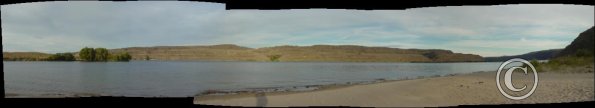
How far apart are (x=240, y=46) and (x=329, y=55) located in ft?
17.8

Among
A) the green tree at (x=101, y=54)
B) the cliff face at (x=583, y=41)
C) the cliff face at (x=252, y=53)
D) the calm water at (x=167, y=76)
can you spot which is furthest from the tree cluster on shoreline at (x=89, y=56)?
the cliff face at (x=583, y=41)

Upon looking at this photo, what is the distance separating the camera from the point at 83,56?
19.1ft

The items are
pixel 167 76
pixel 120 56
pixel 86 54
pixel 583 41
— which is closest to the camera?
pixel 120 56

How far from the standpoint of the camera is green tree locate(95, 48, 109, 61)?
5346mm

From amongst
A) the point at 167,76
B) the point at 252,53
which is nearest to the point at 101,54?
the point at 252,53

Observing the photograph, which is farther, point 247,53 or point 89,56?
point 247,53

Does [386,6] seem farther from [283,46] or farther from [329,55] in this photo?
[329,55]

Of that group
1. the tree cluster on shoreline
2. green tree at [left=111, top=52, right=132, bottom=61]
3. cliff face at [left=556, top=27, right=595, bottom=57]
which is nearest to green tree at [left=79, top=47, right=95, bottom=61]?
the tree cluster on shoreline

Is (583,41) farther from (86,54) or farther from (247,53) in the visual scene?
(86,54)

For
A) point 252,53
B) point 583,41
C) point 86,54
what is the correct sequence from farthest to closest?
point 252,53
point 583,41
point 86,54

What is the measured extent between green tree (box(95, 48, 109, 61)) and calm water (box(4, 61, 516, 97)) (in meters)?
0.42

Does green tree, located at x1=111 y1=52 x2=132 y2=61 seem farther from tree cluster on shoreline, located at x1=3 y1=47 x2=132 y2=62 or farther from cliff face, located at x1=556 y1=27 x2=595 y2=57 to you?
cliff face, located at x1=556 y1=27 x2=595 y2=57

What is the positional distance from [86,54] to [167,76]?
6682mm

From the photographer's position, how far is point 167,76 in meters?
12.5
